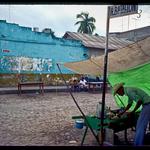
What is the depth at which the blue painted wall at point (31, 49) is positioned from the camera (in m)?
18.0

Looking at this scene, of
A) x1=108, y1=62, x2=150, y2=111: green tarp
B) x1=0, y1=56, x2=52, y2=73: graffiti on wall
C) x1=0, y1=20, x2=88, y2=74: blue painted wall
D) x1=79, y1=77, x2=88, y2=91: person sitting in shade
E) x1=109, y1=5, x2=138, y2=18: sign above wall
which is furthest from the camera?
x1=0, y1=56, x2=52, y2=73: graffiti on wall

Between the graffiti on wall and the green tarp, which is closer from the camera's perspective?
Result: the green tarp

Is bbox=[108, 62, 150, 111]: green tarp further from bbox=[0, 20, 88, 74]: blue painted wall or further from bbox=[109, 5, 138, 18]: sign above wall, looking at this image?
bbox=[0, 20, 88, 74]: blue painted wall

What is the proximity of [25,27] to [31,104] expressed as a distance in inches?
350

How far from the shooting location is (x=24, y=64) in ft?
62.8

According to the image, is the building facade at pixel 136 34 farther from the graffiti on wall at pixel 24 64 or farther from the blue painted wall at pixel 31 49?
the graffiti on wall at pixel 24 64

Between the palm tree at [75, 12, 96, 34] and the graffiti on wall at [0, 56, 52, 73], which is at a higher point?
the palm tree at [75, 12, 96, 34]

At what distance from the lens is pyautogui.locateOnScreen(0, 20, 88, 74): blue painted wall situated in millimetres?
18016

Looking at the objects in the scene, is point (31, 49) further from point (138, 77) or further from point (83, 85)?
point (138, 77)

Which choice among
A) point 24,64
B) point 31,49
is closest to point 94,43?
point 31,49

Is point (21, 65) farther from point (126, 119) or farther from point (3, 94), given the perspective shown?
point (126, 119)

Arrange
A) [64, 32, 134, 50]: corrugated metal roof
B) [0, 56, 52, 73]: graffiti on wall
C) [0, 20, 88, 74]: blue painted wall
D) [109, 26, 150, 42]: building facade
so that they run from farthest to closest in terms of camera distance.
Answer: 1. [109, 26, 150, 42]: building facade
2. [64, 32, 134, 50]: corrugated metal roof
3. [0, 56, 52, 73]: graffiti on wall
4. [0, 20, 88, 74]: blue painted wall

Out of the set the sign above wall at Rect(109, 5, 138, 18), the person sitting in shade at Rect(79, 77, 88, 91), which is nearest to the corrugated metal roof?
the person sitting in shade at Rect(79, 77, 88, 91)

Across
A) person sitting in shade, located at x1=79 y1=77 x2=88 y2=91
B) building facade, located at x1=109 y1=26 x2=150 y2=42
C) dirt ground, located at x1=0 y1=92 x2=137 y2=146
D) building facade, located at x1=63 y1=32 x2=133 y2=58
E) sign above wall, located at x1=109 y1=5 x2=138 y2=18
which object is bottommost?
dirt ground, located at x1=0 y1=92 x2=137 y2=146
